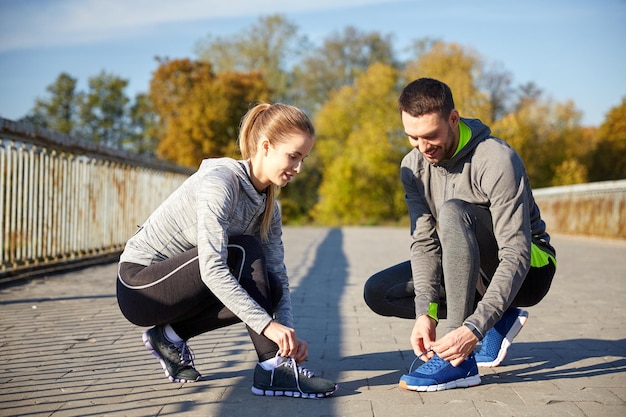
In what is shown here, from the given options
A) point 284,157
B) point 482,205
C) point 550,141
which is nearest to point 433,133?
point 482,205

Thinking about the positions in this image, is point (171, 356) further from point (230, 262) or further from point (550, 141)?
point (550, 141)

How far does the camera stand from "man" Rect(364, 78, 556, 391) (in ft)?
11.6

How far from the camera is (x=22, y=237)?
8.05 metres

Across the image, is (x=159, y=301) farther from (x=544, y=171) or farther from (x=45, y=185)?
(x=544, y=171)

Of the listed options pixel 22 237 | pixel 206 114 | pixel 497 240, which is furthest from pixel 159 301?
pixel 206 114

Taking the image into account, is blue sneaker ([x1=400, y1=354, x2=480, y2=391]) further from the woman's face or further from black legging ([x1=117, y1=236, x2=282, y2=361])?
Result: the woman's face

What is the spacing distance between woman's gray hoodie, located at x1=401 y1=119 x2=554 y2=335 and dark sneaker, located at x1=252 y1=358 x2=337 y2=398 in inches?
26.7

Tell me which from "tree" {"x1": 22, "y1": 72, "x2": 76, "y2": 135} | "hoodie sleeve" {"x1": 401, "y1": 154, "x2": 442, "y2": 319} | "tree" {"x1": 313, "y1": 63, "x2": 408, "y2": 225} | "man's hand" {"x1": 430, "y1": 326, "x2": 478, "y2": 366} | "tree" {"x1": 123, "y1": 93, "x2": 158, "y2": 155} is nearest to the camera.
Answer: "man's hand" {"x1": 430, "y1": 326, "x2": 478, "y2": 366}

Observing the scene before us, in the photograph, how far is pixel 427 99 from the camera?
3.67 metres

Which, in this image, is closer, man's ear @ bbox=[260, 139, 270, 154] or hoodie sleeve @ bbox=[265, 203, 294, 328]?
man's ear @ bbox=[260, 139, 270, 154]

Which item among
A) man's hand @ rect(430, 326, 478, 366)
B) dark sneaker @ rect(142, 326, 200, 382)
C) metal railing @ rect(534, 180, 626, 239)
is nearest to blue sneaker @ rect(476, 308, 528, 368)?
man's hand @ rect(430, 326, 478, 366)

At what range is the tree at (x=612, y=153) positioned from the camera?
49.4 m

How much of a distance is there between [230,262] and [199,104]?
44.9 m

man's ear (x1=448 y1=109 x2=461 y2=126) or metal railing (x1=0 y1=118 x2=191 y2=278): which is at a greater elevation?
man's ear (x1=448 y1=109 x2=461 y2=126)
